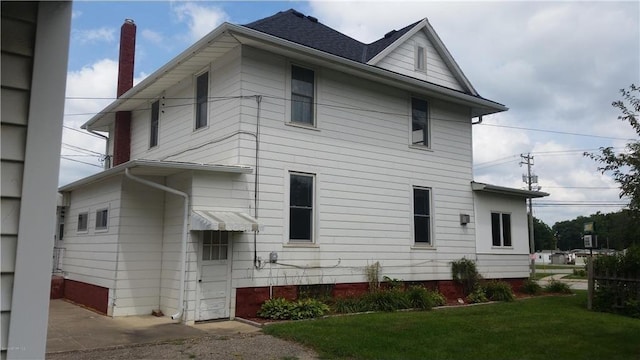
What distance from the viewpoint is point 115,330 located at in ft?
30.9

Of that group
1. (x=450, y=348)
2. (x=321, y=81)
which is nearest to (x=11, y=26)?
(x=450, y=348)

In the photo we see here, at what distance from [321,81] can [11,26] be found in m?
10.3

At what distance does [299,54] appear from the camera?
12062 mm

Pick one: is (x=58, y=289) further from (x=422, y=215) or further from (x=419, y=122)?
(x=419, y=122)

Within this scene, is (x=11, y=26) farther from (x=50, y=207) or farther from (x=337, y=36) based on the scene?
(x=337, y=36)

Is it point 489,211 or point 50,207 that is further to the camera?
point 489,211

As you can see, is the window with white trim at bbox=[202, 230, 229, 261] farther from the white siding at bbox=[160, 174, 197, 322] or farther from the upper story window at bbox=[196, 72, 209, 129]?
the upper story window at bbox=[196, 72, 209, 129]

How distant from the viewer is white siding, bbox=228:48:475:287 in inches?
459

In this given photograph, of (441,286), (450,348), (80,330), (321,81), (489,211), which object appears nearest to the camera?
(450,348)

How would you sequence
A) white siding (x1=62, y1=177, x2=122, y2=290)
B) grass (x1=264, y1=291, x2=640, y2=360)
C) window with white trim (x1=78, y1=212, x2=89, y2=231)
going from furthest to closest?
window with white trim (x1=78, y1=212, x2=89, y2=231) < white siding (x1=62, y1=177, x2=122, y2=290) < grass (x1=264, y1=291, x2=640, y2=360)

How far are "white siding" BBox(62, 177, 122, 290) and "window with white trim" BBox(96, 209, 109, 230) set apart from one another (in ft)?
0.35

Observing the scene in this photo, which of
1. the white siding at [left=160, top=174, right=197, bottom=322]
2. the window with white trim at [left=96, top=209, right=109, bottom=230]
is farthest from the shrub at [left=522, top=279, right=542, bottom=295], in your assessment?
the window with white trim at [left=96, top=209, right=109, bottom=230]

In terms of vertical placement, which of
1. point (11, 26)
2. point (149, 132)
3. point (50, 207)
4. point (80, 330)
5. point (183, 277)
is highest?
point (149, 132)

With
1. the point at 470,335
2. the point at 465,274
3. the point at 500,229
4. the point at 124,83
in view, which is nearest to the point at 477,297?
the point at 465,274
